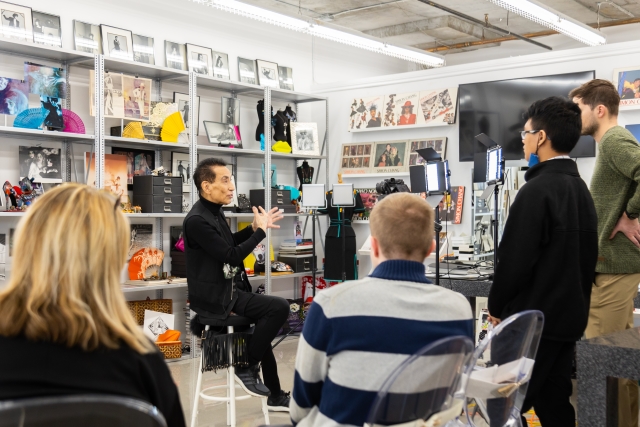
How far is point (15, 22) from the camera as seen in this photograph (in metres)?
5.41

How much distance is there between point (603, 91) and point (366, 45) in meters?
4.69

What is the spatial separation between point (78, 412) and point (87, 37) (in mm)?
5476

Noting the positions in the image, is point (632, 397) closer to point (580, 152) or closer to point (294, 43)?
point (580, 152)

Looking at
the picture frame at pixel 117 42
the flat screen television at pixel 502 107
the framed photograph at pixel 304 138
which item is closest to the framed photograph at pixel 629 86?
the flat screen television at pixel 502 107

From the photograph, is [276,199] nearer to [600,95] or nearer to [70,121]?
[70,121]

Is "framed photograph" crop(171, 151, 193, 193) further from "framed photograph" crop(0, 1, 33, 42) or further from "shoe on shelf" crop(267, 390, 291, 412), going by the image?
"shoe on shelf" crop(267, 390, 291, 412)

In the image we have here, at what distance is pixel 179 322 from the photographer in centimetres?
646

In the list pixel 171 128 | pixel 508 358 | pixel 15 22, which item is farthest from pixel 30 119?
pixel 508 358

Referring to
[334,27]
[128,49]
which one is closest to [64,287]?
[128,49]

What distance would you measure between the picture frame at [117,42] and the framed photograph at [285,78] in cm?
184

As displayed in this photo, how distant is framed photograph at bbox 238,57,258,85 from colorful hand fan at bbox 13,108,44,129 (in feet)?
7.72

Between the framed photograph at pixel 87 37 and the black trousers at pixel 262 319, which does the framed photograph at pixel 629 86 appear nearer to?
the black trousers at pixel 262 319

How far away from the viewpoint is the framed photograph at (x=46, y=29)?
5.57 metres

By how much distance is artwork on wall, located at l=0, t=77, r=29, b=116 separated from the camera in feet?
17.1
